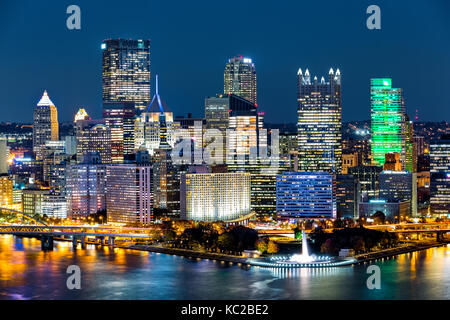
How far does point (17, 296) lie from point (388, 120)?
31.4 metres

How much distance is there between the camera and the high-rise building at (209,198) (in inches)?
1458

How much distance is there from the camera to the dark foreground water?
79.2 ft

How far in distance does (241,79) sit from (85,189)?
1485 cm

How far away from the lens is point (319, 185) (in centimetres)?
3756

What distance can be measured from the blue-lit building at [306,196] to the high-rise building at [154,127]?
11.6 meters

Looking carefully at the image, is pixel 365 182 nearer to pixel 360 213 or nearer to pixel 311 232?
pixel 360 213

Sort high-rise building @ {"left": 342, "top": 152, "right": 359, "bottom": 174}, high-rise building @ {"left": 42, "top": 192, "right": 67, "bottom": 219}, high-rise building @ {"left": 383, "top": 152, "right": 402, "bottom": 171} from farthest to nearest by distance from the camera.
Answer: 1. high-rise building @ {"left": 342, "top": 152, "right": 359, "bottom": 174}
2. high-rise building @ {"left": 383, "top": 152, "right": 402, "bottom": 171}
3. high-rise building @ {"left": 42, "top": 192, "right": 67, "bottom": 219}

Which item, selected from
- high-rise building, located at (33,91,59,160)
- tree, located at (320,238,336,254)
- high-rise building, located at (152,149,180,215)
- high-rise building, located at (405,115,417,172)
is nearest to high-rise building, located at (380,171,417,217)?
high-rise building, located at (152,149,180,215)

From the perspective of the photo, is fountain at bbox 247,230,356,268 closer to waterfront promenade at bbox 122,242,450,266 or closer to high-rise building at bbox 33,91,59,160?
waterfront promenade at bbox 122,242,450,266

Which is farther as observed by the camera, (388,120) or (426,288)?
(388,120)

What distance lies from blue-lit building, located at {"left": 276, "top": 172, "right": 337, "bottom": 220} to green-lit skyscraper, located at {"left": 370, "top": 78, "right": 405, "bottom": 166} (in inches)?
570

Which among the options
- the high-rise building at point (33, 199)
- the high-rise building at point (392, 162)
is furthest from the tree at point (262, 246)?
the high-rise building at point (392, 162)

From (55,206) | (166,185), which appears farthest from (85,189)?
(166,185)
